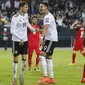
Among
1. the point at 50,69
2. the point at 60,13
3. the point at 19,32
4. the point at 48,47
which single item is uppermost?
the point at 19,32

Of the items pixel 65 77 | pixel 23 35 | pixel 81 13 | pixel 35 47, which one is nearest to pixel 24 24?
pixel 23 35

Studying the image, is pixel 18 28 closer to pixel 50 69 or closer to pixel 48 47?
pixel 48 47

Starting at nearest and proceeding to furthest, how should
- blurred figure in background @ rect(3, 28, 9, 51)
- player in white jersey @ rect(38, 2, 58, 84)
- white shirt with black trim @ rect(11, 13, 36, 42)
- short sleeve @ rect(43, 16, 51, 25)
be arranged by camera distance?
white shirt with black trim @ rect(11, 13, 36, 42), short sleeve @ rect(43, 16, 51, 25), player in white jersey @ rect(38, 2, 58, 84), blurred figure in background @ rect(3, 28, 9, 51)

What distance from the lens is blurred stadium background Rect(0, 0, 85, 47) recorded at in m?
31.2

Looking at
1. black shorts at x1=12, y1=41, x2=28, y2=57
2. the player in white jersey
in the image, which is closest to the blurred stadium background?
the player in white jersey

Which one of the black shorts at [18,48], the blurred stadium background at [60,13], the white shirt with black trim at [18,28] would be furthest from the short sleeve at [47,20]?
the blurred stadium background at [60,13]

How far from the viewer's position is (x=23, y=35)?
10922 mm

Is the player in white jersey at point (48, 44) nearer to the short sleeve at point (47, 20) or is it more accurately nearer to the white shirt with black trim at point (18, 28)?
the short sleeve at point (47, 20)

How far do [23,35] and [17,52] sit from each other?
1.60 ft

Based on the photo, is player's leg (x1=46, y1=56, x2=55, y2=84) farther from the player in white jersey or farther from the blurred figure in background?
the blurred figure in background

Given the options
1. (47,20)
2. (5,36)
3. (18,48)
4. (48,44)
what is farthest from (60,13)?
(18,48)

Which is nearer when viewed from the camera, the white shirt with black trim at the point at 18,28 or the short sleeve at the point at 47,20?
the white shirt with black trim at the point at 18,28

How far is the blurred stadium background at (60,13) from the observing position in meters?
31.2

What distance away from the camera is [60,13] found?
3503cm
